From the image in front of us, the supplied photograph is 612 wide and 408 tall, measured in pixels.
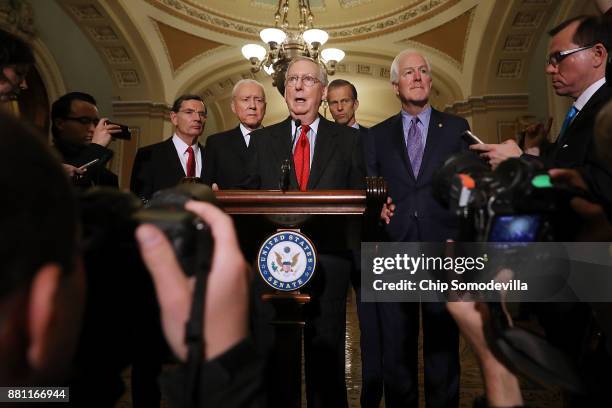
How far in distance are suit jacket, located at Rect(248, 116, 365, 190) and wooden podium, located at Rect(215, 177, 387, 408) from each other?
0.45 metres

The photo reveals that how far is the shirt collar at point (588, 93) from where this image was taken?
189 cm

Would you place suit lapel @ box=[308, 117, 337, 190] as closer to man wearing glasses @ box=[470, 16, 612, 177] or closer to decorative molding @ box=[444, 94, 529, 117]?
man wearing glasses @ box=[470, 16, 612, 177]

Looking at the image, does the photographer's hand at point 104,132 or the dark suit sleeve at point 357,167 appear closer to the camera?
the dark suit sleeve at point 357,167

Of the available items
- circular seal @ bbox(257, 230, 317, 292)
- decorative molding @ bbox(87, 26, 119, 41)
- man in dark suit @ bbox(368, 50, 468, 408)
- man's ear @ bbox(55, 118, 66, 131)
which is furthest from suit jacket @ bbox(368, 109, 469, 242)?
decorative molding @ bbox(87, 26, 119, 41)

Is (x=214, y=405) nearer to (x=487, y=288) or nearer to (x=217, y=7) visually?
(x=487, y=288)

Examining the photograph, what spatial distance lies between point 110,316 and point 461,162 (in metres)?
0.57

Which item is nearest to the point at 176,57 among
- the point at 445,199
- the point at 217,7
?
the point at 217,7

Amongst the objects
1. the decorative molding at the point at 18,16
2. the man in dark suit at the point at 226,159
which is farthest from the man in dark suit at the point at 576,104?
the decorative molding at the point at 18,16

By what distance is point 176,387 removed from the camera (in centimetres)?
59

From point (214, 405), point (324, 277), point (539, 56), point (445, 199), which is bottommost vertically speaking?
point (214, 405)

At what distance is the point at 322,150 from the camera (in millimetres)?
2053

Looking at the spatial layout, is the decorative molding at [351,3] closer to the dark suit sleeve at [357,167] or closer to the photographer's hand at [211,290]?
the dark suit sleeve at [357,167]

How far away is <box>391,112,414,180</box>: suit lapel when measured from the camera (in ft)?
7.17

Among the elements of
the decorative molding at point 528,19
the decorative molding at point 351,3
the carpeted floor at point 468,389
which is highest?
the decorative molding at point 351,3
